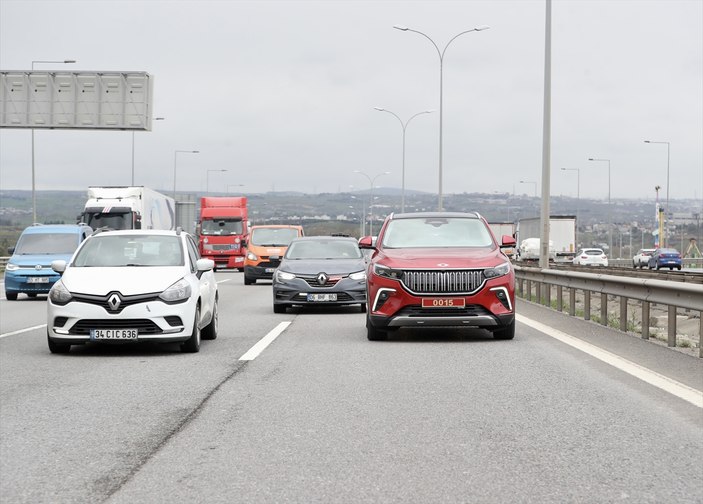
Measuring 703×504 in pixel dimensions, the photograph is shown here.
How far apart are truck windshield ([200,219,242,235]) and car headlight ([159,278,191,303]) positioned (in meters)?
36.0

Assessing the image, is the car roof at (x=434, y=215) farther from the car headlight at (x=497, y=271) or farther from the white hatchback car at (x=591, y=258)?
the white hatchback car at (x=591, y=258)

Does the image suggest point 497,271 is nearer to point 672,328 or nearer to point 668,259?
point 672,328

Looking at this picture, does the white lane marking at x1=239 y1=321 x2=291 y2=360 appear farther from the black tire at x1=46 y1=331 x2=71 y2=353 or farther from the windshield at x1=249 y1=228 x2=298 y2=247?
the windshield at x1=249 y1=228 x2=298 y2=247

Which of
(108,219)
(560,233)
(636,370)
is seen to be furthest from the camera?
(560,233)

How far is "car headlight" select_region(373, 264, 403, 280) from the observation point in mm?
12977

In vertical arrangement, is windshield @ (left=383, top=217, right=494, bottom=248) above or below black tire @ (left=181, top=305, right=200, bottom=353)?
above

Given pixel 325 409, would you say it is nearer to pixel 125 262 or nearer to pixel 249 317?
pixel 125 262

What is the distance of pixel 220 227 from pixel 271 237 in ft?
52.3

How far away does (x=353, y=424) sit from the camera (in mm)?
7117

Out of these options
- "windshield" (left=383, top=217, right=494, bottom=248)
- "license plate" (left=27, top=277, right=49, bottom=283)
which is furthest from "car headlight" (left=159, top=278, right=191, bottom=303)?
"license plate" (left=27, top=277, right=49, bottom=283)

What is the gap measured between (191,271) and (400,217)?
3.50m

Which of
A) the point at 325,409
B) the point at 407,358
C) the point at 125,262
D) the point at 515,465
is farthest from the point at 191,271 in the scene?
the point at 515,465

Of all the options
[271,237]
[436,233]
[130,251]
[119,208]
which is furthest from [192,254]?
[119,208]

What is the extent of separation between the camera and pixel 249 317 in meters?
17.9
